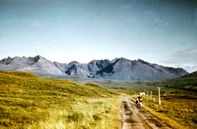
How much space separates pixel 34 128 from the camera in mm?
7941

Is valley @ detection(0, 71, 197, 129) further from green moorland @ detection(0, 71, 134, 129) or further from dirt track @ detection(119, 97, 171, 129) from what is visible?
dirt track @ detection(119, 97, 171, 129)

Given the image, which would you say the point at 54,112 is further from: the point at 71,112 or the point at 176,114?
the point at 176,114

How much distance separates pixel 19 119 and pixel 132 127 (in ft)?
46.4

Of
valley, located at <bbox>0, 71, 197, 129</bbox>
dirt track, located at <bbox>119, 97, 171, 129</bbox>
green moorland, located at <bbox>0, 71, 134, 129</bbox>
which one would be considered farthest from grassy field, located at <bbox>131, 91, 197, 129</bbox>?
green moorland, located at <bbox>0, 71, 134, 129</bbox>

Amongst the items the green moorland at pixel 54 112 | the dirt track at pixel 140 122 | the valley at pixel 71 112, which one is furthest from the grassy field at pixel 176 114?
the green moorland at pixel 54 112

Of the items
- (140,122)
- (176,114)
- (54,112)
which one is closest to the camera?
(54,112)

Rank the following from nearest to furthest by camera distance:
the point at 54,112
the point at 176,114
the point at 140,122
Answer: the point at 54,112 < the point at 140,122 < the point at 176,114

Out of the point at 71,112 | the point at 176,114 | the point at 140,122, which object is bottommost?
the point at 176,114

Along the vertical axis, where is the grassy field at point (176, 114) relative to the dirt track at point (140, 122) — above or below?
below

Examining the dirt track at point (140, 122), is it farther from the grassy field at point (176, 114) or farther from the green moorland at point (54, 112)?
the grassy field at point (176, 114)

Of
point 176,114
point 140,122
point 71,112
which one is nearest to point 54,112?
point 71,112

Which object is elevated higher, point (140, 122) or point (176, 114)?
point (140, 122)

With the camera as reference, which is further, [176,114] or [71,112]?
[176,114]

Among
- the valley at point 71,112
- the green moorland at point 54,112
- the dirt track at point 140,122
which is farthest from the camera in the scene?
the dirt track at point 140,122
